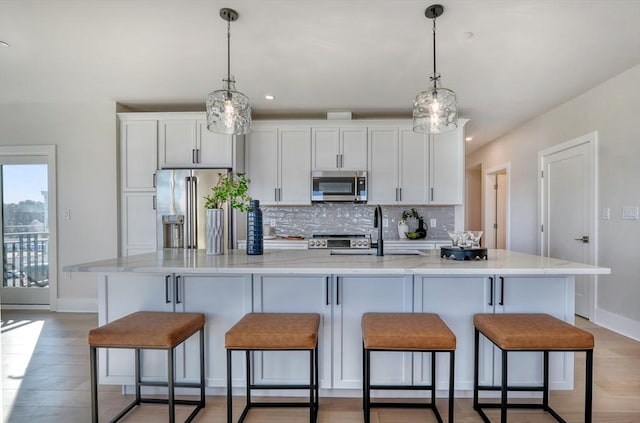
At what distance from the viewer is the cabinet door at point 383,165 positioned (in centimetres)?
418

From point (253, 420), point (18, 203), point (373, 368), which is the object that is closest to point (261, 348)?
point (253, 420)

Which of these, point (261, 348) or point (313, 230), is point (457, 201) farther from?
point (261, 348)

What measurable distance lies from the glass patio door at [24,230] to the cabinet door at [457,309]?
4.48 meters

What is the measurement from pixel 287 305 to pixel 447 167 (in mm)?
2941

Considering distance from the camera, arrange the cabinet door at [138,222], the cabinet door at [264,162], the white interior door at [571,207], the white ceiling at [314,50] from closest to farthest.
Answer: the white ceiling at [314,50]
the white interior door at [571,207]
the cabinet door at [138,222]
the cabinet door at [264,162]

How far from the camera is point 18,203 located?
13.8 feet

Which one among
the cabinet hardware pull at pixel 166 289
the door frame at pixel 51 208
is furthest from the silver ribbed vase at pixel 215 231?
the door frame at pixel 51 208

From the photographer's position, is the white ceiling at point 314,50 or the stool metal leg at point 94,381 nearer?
the stool metal leg at point 94,381

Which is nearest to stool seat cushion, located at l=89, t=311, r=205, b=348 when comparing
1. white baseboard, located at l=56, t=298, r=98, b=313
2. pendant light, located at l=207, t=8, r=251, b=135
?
pendant light, located at l=207, t=8, r=251, b=135

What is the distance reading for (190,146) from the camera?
4.00 metres

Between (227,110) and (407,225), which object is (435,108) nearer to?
(227,110)

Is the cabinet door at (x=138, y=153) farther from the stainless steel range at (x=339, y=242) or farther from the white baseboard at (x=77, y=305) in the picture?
the stainless steel range at (x=339, y=242)

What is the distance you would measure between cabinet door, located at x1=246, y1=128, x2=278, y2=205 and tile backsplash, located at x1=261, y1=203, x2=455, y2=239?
40 centimetres

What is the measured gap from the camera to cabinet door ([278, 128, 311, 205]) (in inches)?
167
